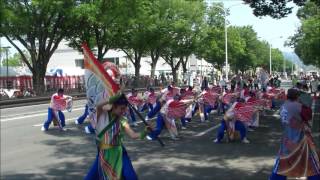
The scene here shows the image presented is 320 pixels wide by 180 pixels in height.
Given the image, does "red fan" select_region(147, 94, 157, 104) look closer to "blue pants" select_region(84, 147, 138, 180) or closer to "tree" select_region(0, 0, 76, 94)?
"blue pants" select_region(84, 147, 138, 180)

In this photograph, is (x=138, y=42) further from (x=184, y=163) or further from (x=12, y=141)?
(x=184, y=163)

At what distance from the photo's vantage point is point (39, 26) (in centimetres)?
4000

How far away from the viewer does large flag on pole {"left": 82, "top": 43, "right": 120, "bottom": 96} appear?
6719 millimetres

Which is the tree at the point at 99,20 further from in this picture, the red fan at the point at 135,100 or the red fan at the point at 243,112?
the red fan at the point at 243,112

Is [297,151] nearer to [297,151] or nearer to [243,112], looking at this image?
[297,151]

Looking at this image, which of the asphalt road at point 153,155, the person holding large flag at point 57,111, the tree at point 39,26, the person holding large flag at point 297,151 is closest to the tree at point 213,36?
the tree at point 39,26

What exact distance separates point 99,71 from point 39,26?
1355 inches

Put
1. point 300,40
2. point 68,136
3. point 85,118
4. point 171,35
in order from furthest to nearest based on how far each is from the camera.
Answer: point 300,40, point 171,35, point 85,118, point 68,136

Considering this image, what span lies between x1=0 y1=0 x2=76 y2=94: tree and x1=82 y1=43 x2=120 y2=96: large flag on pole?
3033cm

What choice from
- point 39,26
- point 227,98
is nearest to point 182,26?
point 39,26

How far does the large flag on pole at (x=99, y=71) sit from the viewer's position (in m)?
6.72

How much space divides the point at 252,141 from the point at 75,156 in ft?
16.9

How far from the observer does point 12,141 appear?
15.2m

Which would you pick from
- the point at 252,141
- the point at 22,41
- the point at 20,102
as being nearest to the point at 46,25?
the point at 22,41
